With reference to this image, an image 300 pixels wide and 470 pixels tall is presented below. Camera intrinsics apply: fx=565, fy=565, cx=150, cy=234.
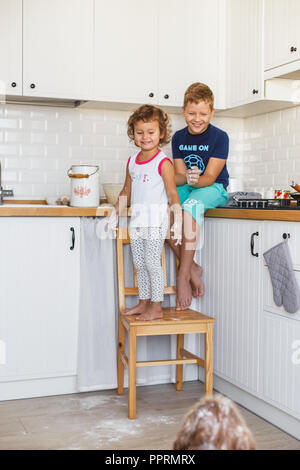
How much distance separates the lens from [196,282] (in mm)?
2908

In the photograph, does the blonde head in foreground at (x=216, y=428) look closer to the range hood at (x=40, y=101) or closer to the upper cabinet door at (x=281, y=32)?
the upper cabinet door at (x=281, y=32)

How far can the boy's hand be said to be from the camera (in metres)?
2.78

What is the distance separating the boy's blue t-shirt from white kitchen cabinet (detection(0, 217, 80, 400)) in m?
→ 0.71

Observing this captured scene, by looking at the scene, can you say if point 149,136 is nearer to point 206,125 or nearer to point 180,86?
point 206,125

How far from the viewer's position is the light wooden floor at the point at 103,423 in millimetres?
2203

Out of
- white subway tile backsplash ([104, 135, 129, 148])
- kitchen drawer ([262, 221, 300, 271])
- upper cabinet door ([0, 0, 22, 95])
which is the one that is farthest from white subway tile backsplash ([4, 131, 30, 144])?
kitchen drawer ([262, 221, 300, 271])

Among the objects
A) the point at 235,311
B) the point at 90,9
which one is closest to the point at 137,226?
the point at 235,311

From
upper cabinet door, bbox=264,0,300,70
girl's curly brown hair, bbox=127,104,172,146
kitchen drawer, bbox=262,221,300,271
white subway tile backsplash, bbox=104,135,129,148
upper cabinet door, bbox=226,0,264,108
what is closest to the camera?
kitchen drawer, bbox=262,221,300,271

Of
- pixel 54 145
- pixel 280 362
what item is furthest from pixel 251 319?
pixel 54 145

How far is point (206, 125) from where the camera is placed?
2.96 metres

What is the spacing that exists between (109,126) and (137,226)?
1.13 metres

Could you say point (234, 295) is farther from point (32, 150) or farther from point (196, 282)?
point (32, 150)

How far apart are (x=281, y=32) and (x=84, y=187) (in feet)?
4.38

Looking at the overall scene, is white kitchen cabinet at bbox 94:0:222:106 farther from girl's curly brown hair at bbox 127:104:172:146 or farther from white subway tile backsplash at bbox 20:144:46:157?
girl's curly brown hair at bbox 127:104:172:146
